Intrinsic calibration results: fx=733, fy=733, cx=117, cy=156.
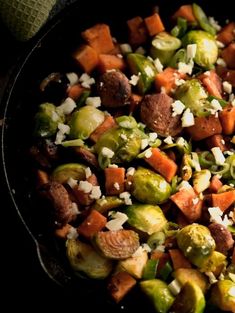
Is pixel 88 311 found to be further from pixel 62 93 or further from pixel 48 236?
pixel 62 93

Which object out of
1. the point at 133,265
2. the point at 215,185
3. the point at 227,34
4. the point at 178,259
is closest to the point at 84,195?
the point at 133,265

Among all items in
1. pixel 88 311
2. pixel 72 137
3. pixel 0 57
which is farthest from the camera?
pixel 0 57

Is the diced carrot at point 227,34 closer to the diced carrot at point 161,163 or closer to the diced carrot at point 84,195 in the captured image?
the diced carrot at point 161,163

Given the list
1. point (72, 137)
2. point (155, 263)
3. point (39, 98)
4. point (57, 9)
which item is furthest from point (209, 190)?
point (57, 9)

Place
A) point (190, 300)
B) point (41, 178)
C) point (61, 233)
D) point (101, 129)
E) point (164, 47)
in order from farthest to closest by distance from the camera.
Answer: point (164, 47)
point (101, 129)
point (41, 178)
point (61, 233)
point (190, 300)

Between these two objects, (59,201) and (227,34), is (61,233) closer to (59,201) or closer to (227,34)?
(59,201)

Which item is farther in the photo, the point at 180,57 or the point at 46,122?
the point at 180,57

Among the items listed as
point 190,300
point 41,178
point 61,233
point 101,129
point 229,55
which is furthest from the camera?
point 229,55
